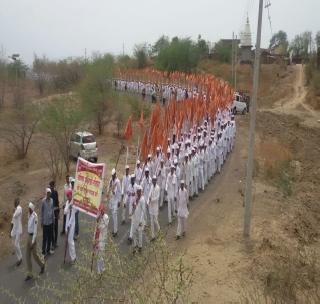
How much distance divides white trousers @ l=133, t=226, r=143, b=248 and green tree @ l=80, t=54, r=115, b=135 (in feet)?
59.8

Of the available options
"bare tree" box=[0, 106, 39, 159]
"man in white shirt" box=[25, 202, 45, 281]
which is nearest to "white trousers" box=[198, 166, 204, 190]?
"man in white shirt" box=[25, 202, 45, 281]

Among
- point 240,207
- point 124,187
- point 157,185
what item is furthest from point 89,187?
point 240,207

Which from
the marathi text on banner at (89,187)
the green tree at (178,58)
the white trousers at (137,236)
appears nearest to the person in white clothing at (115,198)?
the white trousers at (137,236)

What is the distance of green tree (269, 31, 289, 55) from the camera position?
8086 cm

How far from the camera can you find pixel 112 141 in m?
28.0

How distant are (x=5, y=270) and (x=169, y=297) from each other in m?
6.28

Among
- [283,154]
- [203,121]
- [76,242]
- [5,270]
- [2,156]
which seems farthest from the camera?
[2,156]

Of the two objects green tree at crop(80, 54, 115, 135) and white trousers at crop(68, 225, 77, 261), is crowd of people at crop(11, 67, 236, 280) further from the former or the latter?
green tree at crop(80, 54, 115, 135)

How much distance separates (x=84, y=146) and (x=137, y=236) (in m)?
10.4

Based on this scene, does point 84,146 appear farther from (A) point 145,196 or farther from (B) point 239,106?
(B) point 239,106

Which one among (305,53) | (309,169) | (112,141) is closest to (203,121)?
(309,169)

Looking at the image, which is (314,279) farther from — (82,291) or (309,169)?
(309,169)

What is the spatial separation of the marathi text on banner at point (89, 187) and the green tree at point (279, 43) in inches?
2910

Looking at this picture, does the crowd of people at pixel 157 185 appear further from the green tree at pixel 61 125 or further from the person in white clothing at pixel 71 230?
the green tree at pixel 61 125
